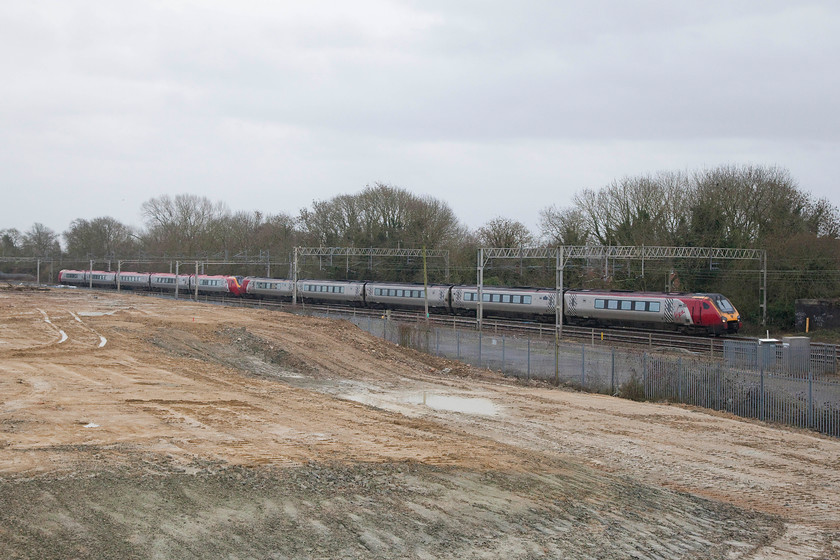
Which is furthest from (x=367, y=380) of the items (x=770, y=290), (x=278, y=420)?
(x=770, y=290)

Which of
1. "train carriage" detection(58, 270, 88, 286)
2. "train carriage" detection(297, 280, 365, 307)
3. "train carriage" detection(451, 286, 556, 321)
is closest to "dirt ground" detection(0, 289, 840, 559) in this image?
"train carriage" detection(451, 286, 556, 321)

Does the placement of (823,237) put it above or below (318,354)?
above

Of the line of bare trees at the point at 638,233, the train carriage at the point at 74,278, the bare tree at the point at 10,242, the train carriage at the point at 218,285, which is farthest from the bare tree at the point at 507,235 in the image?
the bare tree at the point at 10,242

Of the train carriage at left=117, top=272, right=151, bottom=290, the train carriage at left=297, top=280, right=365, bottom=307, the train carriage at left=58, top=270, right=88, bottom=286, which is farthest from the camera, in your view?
the train carriage at left=58, top=270, right=88, bottom=286

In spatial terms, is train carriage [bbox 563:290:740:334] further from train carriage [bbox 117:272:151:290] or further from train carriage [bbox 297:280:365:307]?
train carriage [bbox 117:272:151:290]

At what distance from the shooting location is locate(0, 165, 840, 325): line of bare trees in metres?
48.5

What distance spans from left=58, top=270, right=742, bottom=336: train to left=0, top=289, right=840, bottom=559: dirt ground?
17372mm

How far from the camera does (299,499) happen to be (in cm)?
1123

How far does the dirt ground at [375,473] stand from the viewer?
9914 millimetres

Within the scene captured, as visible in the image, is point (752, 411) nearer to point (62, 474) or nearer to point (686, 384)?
point (686, 384)

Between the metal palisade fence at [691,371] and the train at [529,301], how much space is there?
7317 millimetres

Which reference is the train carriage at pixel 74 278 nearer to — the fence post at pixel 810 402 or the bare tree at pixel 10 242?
the bare tree at pixel 10 242

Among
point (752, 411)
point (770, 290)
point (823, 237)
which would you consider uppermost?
point (823, 237)

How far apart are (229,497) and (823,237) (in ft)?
159
